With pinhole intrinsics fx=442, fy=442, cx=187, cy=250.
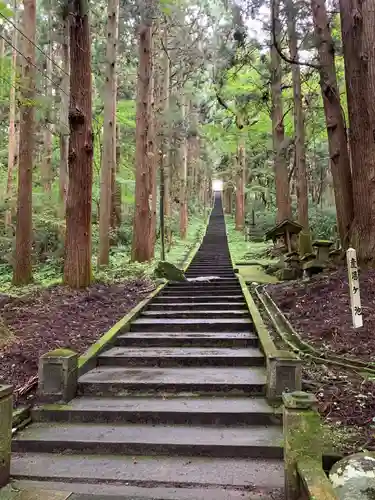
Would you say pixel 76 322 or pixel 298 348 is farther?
pixel 76 322

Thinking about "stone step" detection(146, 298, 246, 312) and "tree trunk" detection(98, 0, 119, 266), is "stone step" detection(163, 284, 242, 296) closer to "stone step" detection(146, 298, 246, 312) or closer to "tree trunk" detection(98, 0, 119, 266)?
"stone step" detection(146, 298, 246, 312)

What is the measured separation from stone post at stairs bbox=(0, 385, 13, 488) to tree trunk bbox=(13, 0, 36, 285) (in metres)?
8.72

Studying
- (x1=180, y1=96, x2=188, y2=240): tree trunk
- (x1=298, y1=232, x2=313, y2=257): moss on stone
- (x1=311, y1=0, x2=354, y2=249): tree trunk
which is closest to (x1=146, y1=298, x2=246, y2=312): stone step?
(x1=311, y1=0, x2=354, y2=249): tree trunk

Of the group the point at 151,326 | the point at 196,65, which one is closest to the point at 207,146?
the point at 196,65

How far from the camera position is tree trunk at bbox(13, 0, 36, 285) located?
37.9 ft

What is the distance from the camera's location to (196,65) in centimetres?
2122

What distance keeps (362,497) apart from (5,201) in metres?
15.6

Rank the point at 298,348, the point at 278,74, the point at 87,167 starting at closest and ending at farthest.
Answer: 1. the point at 298,348
2. the point at 87,167
3. the point at 278,74

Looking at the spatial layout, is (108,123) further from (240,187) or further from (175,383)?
(240,187)

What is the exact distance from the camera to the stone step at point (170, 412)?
477 centimetres

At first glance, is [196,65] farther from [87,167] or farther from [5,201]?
[87,167]

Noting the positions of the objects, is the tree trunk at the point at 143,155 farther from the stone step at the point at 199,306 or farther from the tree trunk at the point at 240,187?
the tree trunk at the point at 240,187

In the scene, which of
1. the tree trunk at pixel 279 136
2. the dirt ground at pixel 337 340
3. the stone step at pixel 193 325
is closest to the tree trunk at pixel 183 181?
the tree trunk at pixel 279 136

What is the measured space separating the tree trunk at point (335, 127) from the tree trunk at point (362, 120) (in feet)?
2.26
